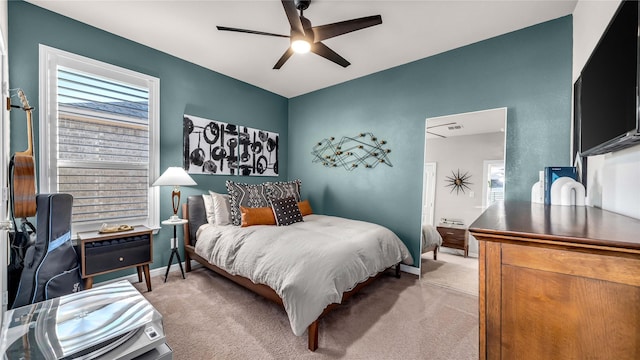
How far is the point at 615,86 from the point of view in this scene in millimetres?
1059

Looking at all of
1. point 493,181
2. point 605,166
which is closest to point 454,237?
point 493,181

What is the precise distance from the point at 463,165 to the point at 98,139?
396cm

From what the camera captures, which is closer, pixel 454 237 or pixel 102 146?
pixel 102 146

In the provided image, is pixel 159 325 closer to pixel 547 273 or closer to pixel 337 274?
pixel 337 274

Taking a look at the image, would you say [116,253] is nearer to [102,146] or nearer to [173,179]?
[173,179]

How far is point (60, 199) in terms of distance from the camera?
6.34ft

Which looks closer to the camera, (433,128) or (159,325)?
(159,325)

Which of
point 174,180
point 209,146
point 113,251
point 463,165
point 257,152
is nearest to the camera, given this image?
point 113,251

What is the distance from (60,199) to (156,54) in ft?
6.54

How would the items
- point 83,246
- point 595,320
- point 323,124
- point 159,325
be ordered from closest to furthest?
point 595,320 → point 159,325 → point 83,246 → point 323,124

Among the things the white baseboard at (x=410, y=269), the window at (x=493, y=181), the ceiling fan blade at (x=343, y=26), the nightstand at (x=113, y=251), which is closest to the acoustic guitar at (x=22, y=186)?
the nightstand at (x=113, y=251)

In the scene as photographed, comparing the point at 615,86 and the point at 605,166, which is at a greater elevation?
the point at 615,86

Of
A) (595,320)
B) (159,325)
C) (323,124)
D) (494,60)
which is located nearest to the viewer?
(595,320)

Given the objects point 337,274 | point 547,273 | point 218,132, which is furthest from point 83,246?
point 547,273
